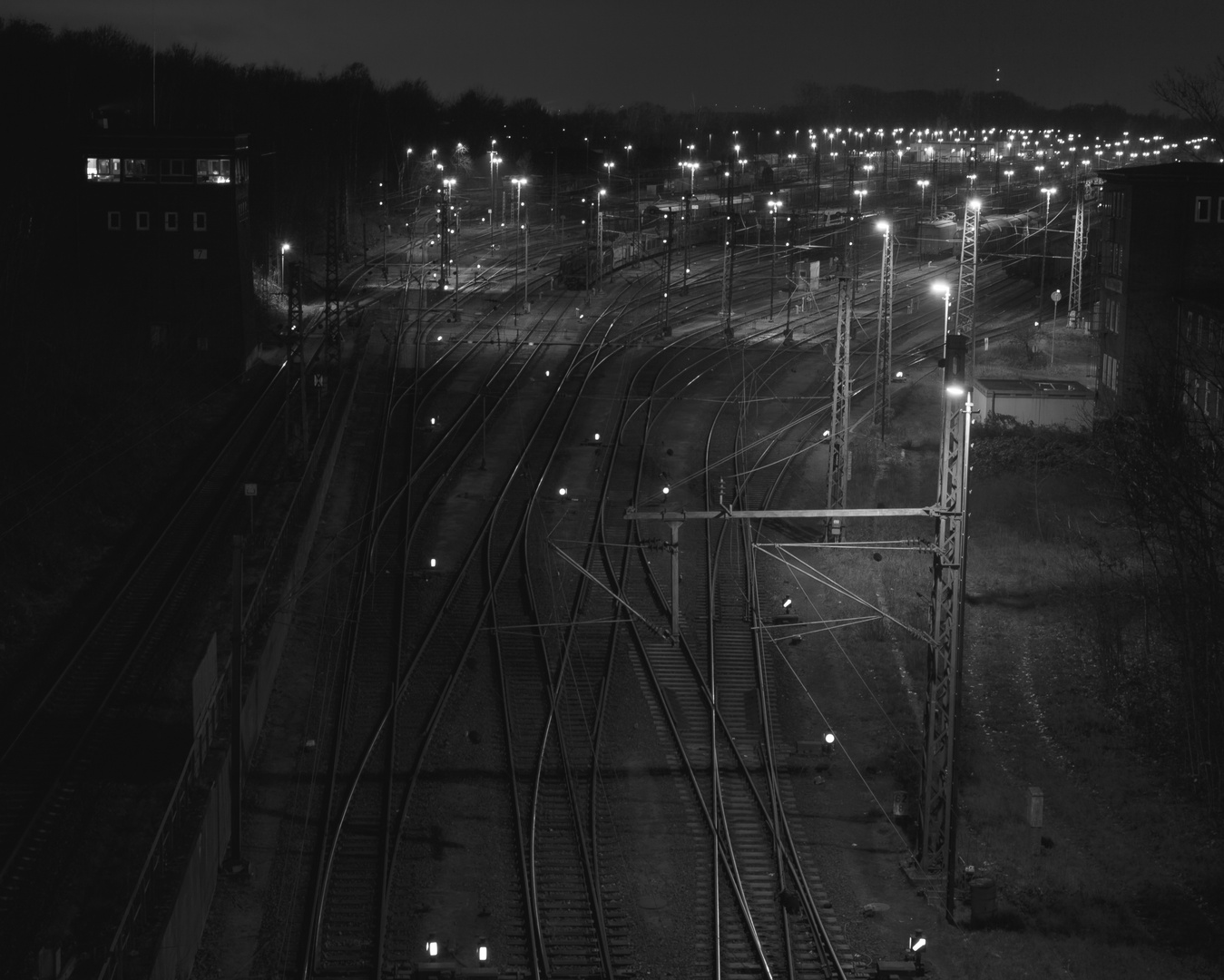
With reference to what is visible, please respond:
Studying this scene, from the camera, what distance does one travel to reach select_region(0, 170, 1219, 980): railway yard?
10094 mm

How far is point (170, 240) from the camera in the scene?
29.6 meters

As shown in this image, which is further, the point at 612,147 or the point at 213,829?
the point at 612,147

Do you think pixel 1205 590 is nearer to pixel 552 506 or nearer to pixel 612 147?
pixel 552 506

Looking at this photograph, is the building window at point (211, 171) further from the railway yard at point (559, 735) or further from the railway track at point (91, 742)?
the railway track at point (91, 742)

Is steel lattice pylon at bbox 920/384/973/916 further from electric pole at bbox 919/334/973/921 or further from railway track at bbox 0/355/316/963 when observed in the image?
railway track at bbox 0/355/316/963

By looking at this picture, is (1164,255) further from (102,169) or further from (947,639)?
(102,169)

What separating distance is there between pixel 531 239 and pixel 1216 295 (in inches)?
1174

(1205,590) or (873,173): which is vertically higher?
(873,173)

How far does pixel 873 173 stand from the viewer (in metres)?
77.7

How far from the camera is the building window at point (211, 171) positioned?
29.3 meters

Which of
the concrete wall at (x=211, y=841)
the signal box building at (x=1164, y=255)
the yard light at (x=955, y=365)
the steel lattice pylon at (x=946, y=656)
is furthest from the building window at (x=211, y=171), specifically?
the yard light at (x=955, y=365)

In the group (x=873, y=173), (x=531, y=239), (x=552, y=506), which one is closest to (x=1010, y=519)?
(x=552, y=506)

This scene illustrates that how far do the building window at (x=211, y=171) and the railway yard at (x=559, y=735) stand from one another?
7.19m

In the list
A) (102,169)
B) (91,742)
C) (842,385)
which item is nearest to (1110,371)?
(842,385)
